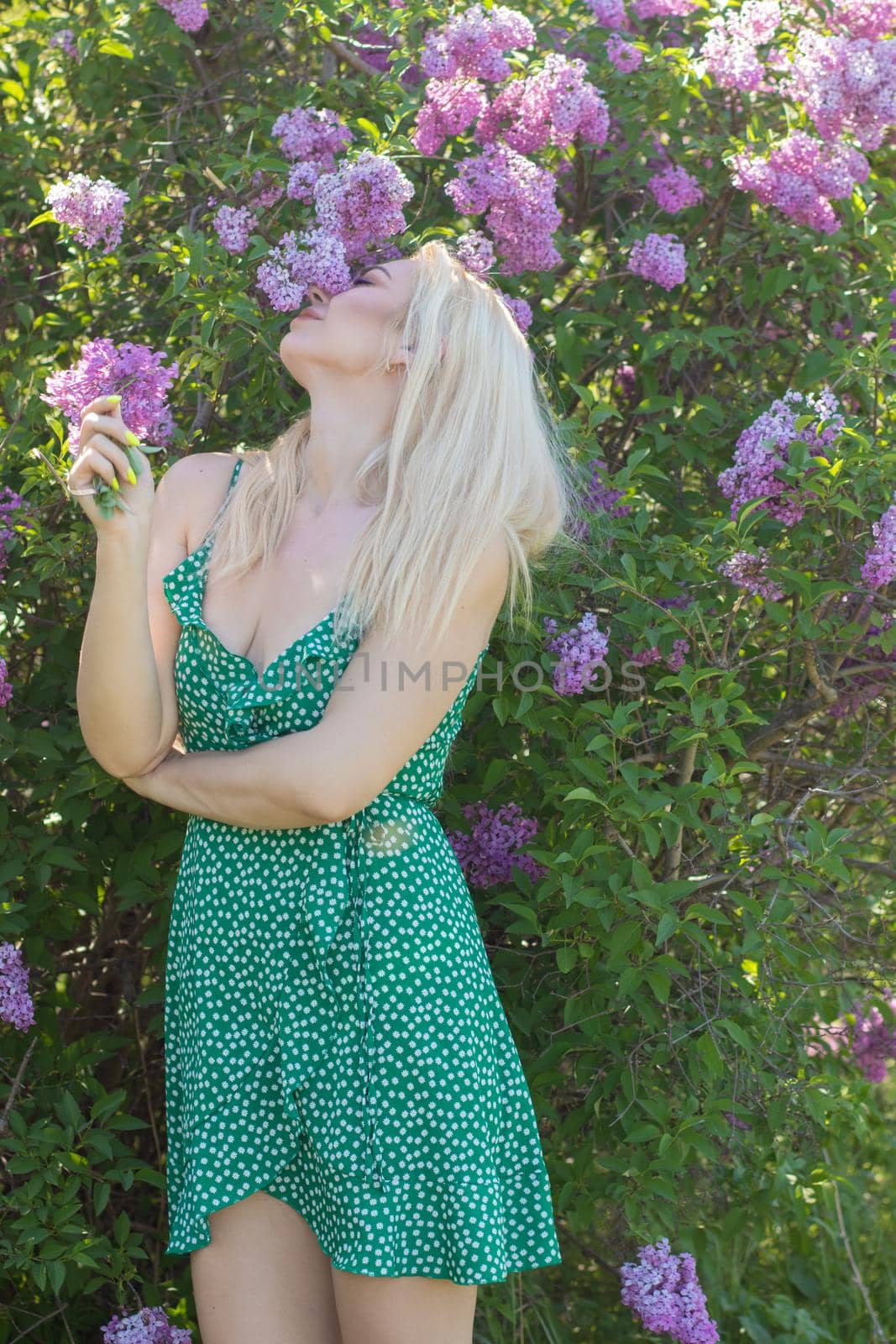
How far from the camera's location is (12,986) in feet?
7.71

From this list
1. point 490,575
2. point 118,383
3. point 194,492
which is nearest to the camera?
point 490,575

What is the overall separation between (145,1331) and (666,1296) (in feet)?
2.87

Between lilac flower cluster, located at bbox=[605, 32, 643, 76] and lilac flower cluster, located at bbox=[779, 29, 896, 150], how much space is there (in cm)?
31

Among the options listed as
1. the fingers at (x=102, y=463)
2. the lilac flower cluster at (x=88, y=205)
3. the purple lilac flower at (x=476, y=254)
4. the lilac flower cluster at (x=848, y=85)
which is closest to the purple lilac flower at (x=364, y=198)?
the purple lilac flower at (x=476, y=254)

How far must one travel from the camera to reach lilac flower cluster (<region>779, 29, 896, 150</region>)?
106 inches

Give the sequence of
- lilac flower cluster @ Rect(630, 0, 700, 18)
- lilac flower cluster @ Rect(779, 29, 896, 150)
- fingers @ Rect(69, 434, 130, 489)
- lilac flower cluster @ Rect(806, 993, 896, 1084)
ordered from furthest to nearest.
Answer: lilac flower cluster @ Rect(806, 993, 896, 1084)
lilac flower cluster @ Rect(630, 0, 700, 18)
lilac flower cluster @ Rect(779, 29, 896, 150)
fingers @ Rect(69, 434, 130, 489)

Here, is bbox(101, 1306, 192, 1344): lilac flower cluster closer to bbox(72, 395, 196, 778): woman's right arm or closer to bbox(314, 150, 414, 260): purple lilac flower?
bbox(72, 395, 196, 778): woman's right arm

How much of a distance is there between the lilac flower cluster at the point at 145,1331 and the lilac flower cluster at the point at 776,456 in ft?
5.36

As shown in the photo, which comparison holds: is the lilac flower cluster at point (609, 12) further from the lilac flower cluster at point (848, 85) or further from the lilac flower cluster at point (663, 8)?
the lilac flower cluster at point (848, 85)

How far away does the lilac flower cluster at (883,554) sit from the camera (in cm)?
235

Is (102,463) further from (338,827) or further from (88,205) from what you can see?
(88,205)

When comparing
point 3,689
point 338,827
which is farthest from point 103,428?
point 3,689

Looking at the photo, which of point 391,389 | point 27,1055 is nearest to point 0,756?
point 27,1055

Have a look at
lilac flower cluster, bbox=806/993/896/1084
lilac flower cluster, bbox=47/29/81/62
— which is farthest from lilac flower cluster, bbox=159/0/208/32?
lilac flower cluster, bbox=806/993/896/1084
